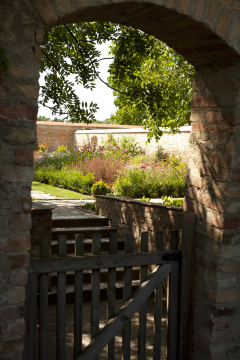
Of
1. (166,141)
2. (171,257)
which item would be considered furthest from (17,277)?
(166,141)

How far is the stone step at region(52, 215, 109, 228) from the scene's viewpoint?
7160mm

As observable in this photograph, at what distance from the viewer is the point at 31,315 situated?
3107 millimetres

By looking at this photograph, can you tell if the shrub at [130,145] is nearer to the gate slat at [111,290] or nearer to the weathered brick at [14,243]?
the gate slat at [111,290]

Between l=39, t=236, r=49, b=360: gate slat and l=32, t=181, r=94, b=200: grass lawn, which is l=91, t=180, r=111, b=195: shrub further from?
l=39, t=236, r=49, b=360: gate slat

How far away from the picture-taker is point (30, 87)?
260 cm

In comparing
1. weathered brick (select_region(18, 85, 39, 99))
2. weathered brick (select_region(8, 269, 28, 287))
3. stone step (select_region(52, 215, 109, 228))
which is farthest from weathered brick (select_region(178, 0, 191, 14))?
stone step (select_region(52, 215, 109, 228))

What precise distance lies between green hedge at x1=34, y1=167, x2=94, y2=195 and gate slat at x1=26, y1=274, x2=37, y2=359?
28.9 ft

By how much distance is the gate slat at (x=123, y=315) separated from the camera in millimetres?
3305

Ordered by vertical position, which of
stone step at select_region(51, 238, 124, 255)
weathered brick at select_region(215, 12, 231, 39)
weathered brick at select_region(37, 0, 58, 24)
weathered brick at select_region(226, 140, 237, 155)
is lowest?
stone step at select_region(51, 238, 124, 255)

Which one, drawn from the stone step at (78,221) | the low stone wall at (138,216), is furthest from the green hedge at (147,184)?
the stone step at (78,221)

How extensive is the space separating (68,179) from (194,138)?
919 cm

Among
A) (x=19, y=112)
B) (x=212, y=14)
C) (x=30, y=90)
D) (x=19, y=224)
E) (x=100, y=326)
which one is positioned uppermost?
(x=212, y=14)

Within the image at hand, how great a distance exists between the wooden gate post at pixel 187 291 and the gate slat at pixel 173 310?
0.14 feet

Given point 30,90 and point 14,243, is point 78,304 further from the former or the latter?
point 30,90
